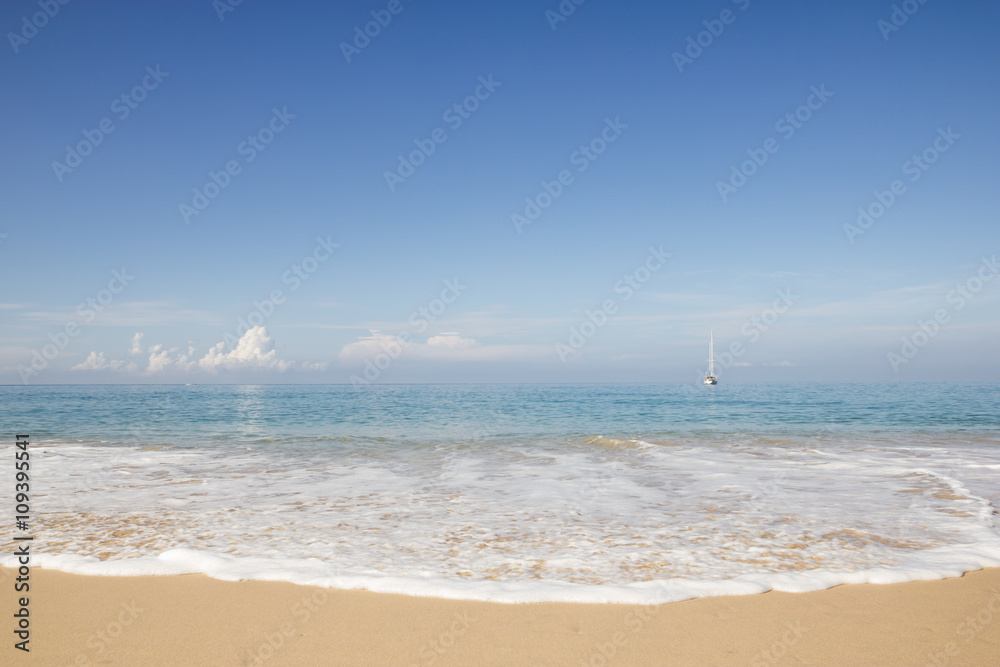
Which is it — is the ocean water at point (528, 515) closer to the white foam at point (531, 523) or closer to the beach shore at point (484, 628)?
the white foam at point (531, 523)

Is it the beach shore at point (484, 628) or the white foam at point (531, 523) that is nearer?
the beach shore at point (484, 628)

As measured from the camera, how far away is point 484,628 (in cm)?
446

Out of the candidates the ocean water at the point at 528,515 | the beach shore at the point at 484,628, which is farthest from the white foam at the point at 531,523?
the beach shore at the point at 484,628

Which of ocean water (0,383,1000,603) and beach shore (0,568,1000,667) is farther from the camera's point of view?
ocean water (0,383,1000,603)

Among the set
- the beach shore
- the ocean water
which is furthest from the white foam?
the beach shore

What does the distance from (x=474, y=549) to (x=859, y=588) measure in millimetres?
3837

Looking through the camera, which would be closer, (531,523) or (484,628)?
(484,628)

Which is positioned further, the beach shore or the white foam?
the white foam

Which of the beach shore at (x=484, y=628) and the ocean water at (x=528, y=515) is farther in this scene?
the ocean water at (x=528, y=515)

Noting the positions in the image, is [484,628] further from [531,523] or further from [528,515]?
[528,515]

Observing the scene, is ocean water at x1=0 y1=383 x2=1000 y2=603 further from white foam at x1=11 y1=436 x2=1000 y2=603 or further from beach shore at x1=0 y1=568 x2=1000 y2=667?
beach shore at x1=0 y1=568 x2=1000 y2=667

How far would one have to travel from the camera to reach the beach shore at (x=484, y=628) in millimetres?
4055

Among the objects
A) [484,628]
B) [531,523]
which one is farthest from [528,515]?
[484,628]

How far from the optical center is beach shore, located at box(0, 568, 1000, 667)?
405 cm
